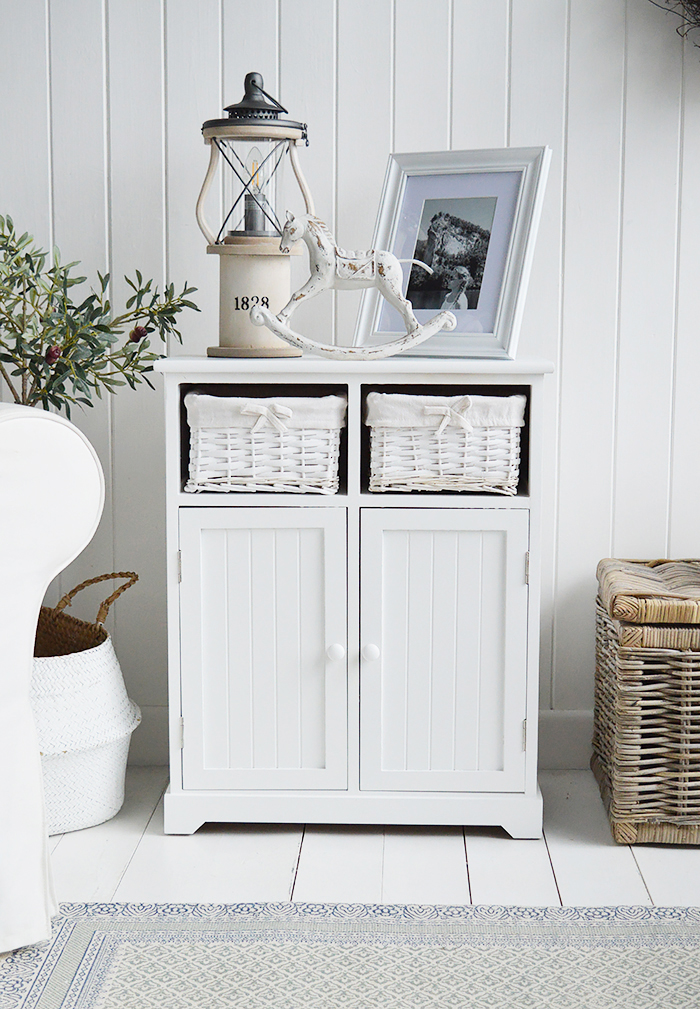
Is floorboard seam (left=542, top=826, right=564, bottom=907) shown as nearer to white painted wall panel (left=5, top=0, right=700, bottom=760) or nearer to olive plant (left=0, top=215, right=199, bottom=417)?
white painted wall panel (left=5, top=0, right=700, bottom=760)

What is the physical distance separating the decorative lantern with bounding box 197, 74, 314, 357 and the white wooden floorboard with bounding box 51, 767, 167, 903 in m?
0.92

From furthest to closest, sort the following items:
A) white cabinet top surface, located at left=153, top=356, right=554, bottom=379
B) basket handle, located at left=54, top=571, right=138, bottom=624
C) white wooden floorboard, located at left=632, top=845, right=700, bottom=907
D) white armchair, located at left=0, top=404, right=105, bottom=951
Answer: basket handle, located at left=54, top=571, right=138, bottom=624 → white cabinet top surface, located at left=153, top=356, right=554, bottom=379 → white wooden floorboard, located at left=632, top=845, right=700, bottom=907 → white armchair, located at left=0, top=404, right=105, bottom=951

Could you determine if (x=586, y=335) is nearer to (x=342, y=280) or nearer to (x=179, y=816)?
(x=342, y=280)

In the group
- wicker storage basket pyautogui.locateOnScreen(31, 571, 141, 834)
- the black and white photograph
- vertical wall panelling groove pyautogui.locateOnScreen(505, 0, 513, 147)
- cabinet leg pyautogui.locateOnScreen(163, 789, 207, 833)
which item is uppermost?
vertical wall panelling groove pyautogui.locateOnScreen(505, 0, 513, 147)

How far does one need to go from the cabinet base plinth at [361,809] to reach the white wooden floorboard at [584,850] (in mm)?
79

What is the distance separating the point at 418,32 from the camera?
213 cm

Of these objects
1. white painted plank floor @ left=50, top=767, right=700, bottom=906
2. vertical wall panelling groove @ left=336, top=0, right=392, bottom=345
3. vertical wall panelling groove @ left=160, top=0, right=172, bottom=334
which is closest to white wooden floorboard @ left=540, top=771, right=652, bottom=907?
white painted plank floor @ left=50, top=767, right=700, bottom=906

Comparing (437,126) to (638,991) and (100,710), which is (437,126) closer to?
(100,710)

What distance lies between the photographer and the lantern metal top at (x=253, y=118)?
1.91m

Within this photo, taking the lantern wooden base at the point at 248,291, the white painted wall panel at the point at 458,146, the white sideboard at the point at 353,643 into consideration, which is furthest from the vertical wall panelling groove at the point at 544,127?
the lantern wooden base at the point at 248,291

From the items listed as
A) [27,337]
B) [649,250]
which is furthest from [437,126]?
[27,337]

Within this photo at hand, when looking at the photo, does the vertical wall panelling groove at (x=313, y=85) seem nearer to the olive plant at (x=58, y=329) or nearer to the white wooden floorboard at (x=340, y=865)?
the olive plant at (x=58, y=329)

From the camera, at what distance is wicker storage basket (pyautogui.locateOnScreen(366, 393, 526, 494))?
1.83 metres

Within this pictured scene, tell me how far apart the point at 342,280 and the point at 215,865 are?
1.07m
